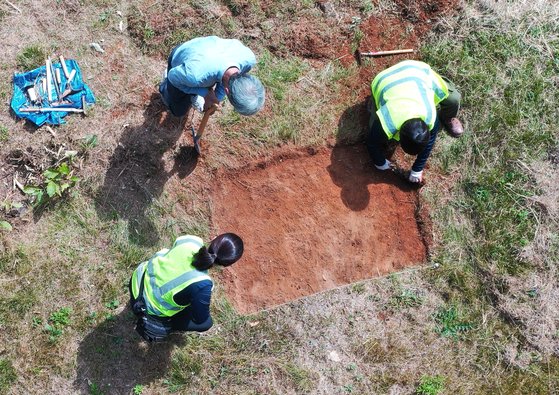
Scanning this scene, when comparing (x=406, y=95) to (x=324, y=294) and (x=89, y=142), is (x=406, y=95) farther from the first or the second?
(x=89, y=142)

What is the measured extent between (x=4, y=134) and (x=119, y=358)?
2.73m

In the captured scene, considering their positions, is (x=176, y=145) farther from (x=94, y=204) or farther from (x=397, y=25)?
(x=397, y=25)

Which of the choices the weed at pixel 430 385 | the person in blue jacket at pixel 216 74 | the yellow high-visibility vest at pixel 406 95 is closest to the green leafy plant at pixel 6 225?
the person in blue jacket at pixel 216 74

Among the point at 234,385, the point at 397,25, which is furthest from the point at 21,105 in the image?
the point at 397,25

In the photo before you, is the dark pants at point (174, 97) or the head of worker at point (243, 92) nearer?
the head of worker at point (243, 92)

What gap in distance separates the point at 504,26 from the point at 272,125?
9.73ft

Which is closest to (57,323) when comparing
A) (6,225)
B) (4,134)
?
(6,225)

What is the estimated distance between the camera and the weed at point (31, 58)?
6.21 m

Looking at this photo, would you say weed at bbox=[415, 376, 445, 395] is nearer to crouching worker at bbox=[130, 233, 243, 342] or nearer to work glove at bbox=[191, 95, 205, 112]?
crouching worker at bbox=[130, 233, 243, 342]

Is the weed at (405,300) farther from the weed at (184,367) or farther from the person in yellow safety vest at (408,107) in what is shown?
the weed at (184,367)

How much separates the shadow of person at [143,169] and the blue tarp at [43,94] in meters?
0.67

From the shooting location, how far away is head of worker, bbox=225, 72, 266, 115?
460 cm

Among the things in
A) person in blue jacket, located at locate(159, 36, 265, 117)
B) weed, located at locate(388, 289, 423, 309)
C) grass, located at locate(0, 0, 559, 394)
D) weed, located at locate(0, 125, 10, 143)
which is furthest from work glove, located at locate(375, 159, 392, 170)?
weed, located at locate(0, 125, 10, 143)

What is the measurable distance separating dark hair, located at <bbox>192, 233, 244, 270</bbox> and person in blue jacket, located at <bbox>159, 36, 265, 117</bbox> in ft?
3.67
